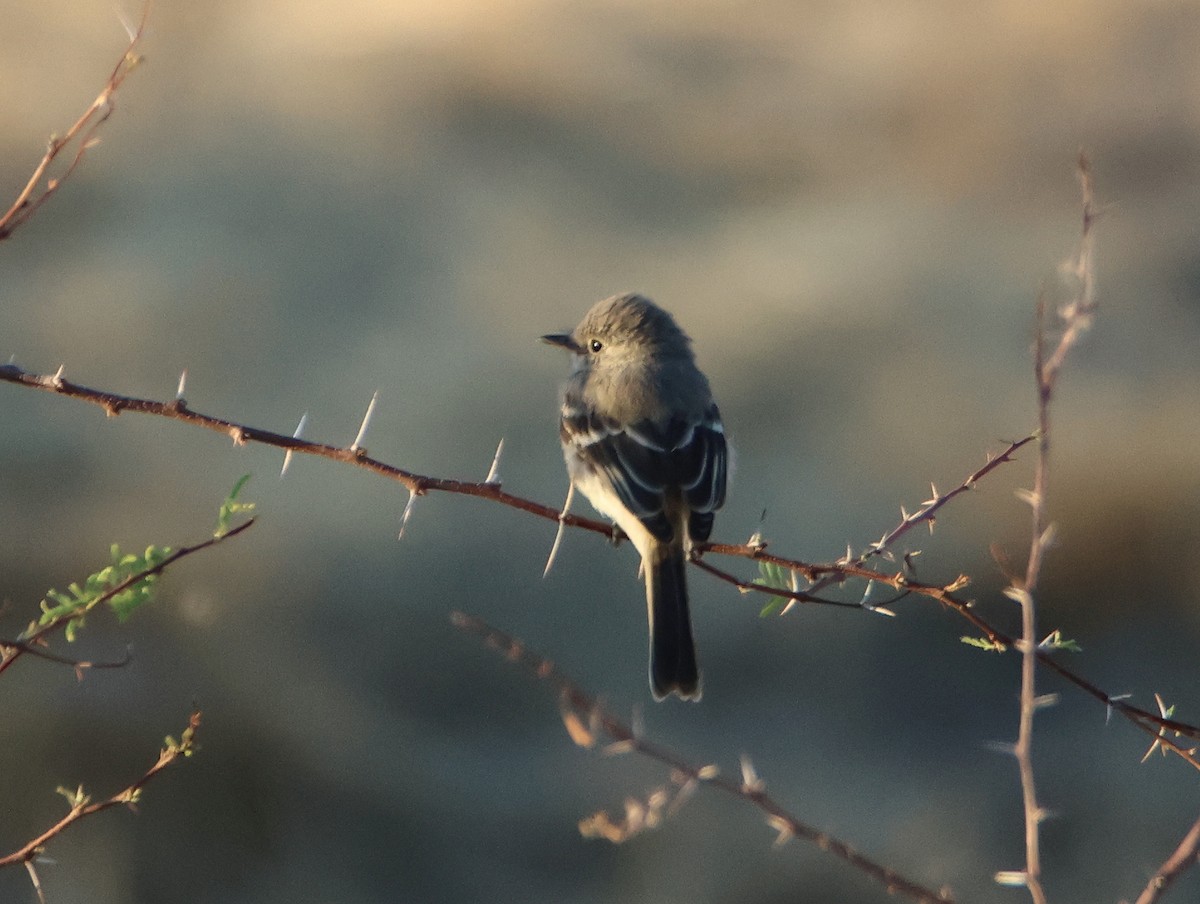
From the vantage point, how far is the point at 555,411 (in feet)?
37.3

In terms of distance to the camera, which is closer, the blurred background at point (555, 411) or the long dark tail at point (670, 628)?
the long dark tail at point (670, 628)

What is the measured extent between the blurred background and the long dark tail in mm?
4427

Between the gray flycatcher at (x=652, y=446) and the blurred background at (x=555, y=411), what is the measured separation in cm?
409

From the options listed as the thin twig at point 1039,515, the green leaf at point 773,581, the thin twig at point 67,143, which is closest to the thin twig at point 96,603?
the thin twig at point 67,143

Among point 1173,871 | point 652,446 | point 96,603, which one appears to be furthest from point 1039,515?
point 652,446

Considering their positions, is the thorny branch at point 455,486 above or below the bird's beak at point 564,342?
below

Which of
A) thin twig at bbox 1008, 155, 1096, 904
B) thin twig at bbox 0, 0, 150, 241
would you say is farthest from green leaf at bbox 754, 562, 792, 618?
thin twig at bbox 0, 0, 150, 241

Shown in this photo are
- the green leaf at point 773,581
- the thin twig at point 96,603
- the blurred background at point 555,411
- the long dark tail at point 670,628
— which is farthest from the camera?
the blurred background at point 555,411

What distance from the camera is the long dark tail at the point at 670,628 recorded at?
479cm

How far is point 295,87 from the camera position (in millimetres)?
16109

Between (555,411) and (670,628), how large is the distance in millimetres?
6524

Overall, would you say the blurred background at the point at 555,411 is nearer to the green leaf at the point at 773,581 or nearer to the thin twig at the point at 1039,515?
the green leaf at the point at 773,581

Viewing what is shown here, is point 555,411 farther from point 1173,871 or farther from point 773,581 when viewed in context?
point 1173,871

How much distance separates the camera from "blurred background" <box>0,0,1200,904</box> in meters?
9.49
